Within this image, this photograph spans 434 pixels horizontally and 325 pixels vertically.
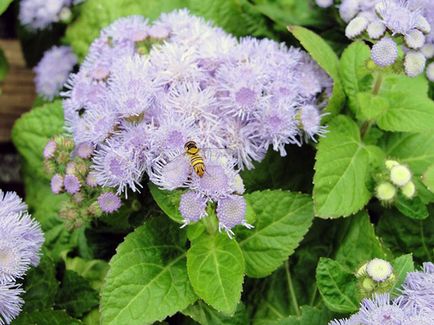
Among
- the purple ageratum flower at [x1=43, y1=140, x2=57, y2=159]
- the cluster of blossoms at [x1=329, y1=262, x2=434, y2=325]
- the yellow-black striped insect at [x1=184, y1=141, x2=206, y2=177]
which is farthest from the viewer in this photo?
the purple ageratum flower at [x1=43, y1=140, x2=57, y2=159]

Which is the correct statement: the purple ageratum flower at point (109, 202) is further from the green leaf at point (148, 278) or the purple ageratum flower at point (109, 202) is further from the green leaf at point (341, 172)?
the green leaf at point (341, 172)

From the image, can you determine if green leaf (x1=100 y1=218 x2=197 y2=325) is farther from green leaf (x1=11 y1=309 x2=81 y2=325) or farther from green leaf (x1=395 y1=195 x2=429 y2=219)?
green leaf (x1=395 y1=195 x2=429 y2=219)

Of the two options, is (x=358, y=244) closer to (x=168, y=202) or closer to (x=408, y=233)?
(x=408, y=233)

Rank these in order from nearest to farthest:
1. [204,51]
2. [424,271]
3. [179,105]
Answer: [424,271] → [179,105] → [204,51]

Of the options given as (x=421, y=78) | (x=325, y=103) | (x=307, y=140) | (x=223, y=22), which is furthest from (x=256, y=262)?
(x=223, y=22)

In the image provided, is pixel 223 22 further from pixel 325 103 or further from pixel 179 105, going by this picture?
pixel 179 105

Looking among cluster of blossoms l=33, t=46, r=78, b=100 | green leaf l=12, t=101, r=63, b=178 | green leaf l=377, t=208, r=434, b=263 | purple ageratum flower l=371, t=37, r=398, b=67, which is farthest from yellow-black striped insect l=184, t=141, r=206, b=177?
cluster of blossoms l=33, t=46, r=78, b=100
